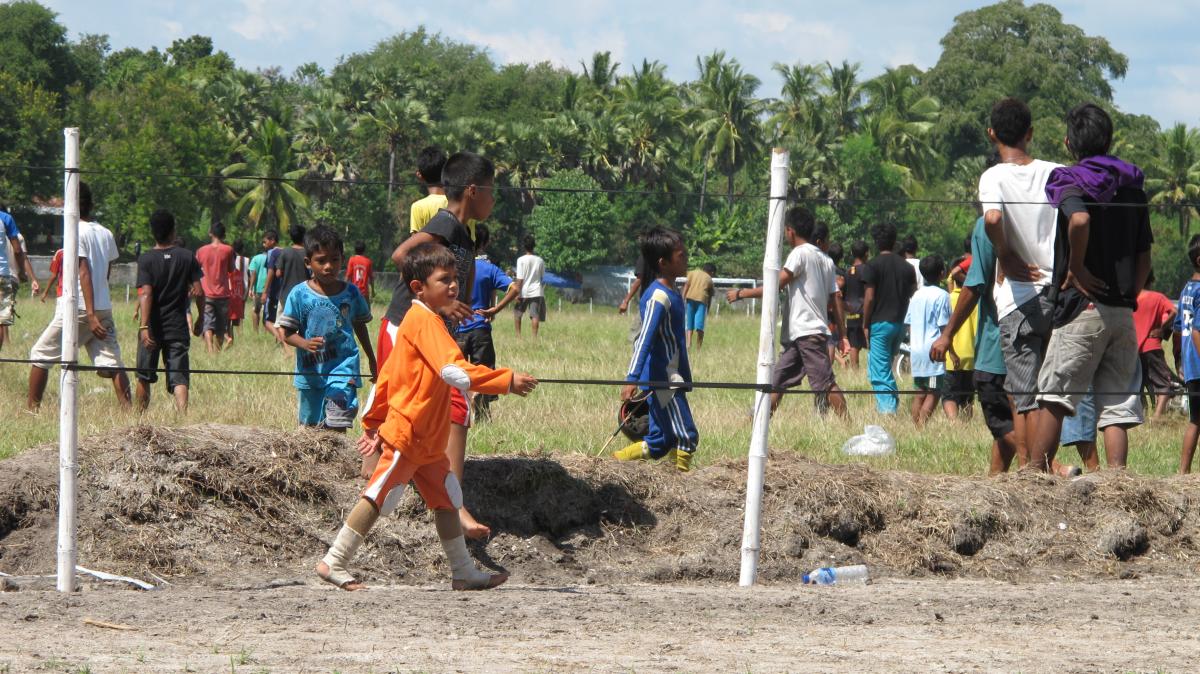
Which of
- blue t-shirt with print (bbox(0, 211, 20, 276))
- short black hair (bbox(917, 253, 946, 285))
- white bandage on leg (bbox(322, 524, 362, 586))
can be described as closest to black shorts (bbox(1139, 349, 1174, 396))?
short black hair (bbox(917, 253, 946, 285))

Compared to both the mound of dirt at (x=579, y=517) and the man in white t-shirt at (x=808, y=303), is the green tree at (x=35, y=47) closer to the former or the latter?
the man in white t-shirt at (x=808, y=303)

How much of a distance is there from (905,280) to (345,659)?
9.21 meters

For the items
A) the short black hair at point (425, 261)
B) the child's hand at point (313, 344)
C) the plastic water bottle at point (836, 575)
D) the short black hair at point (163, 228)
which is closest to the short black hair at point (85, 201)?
the short black hair at point (163, 228)

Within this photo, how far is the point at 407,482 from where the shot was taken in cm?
624

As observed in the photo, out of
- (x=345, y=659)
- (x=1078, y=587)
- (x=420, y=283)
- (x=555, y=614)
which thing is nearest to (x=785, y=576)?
(x=1078, y=587)

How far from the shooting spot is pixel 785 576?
7.09m

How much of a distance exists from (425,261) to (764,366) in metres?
1.60

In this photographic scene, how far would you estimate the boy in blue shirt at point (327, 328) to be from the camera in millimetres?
8328

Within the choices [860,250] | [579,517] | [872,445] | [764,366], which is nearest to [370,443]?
[579,517]

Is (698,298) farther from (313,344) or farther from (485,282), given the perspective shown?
(313,344)

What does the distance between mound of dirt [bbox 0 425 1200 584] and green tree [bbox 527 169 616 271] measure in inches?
1732

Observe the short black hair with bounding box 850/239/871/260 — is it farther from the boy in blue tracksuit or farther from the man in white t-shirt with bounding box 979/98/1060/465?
the boy in blue tracksuit

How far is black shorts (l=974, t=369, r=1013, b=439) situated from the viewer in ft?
27.9

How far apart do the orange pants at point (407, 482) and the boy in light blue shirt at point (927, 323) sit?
20.4ft
